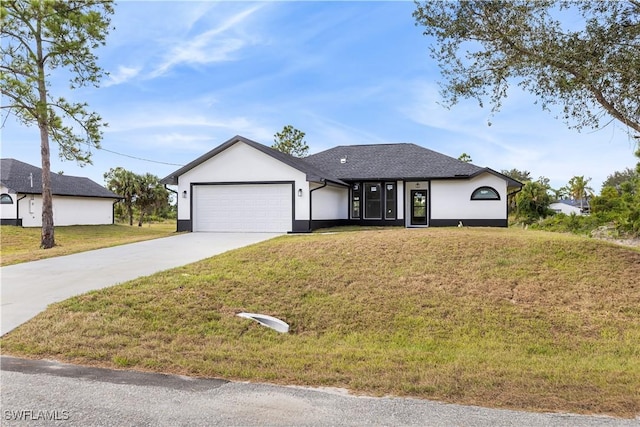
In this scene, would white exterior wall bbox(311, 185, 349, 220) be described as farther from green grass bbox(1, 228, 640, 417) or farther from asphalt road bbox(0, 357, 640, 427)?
asphalt road bbox(0, 357, 640, 427)

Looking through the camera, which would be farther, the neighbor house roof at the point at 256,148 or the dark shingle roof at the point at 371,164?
the dark shingle roof at the point at 371,164

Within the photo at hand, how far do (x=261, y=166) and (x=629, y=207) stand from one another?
16.6m

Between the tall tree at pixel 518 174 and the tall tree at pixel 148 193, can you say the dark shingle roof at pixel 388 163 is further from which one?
the tall tree at pixel 518 174

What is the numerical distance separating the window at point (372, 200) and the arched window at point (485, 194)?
4468mm

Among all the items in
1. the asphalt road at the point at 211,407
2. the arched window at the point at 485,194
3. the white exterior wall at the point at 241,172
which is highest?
the white exterior wall at the point at 241,172

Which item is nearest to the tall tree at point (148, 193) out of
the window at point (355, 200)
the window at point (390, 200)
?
the window at point (355, 200)

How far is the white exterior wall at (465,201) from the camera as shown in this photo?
20.3 metres

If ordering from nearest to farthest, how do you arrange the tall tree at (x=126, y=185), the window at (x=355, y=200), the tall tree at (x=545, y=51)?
1. the tall tree at (x=545, y=51)
2. the window at (x=355, y=200)
3. the tall tree at (x=126, y=185)

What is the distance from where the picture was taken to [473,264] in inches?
395

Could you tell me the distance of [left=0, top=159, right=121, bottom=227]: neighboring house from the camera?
1040 inches

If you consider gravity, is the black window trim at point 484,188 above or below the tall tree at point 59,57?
below

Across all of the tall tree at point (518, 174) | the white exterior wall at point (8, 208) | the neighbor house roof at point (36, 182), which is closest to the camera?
the white exterior wall at point (8, 208)

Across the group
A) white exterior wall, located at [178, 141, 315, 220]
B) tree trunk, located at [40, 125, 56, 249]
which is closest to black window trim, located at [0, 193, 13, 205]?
tree trunk, located at [40, 125, 56, 249]

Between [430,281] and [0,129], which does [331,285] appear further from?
[0,129]
